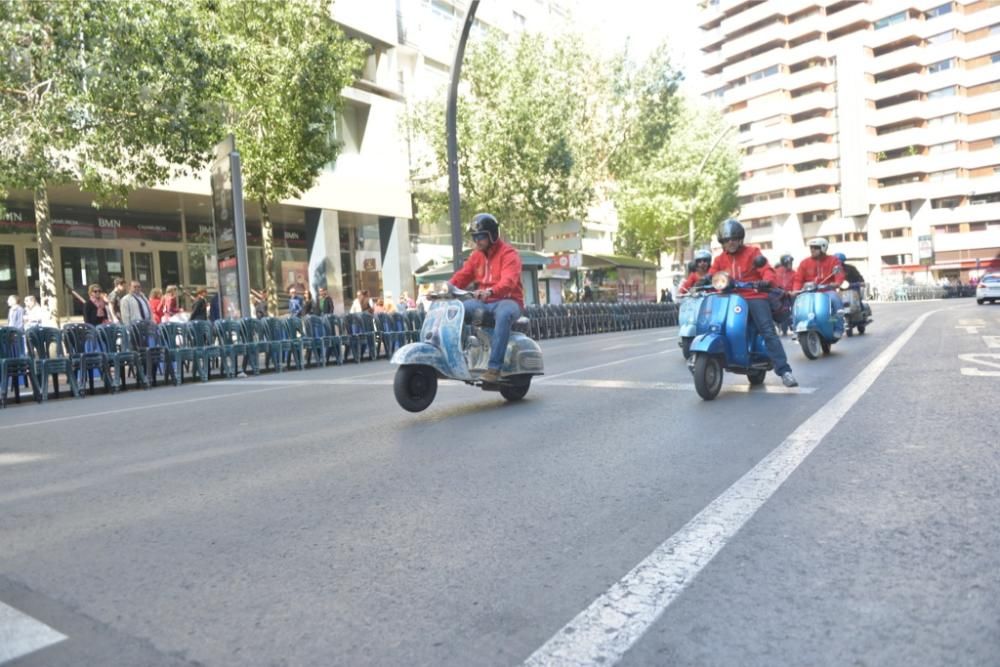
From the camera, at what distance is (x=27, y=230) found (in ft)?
73.7

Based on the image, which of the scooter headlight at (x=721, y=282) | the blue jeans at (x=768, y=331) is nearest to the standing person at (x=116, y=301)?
the scooter headlight at (x=721, y=282)

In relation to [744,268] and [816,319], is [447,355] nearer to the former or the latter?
[744,268]

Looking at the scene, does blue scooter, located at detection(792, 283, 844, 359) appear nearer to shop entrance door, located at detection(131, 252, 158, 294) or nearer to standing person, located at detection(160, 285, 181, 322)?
standing person, located at detection(160, 285, 181, 322)

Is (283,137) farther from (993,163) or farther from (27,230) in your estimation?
(993,163)

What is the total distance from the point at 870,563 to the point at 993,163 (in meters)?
86.3


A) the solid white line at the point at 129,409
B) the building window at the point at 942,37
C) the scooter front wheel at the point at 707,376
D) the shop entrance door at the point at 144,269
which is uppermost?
the building window at the point at 942,37

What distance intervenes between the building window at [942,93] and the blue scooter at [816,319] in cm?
7753

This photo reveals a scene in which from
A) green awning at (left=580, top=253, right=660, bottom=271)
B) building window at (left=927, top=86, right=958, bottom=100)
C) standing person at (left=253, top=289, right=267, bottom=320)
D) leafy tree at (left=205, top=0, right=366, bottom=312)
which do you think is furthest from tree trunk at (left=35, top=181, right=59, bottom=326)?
building window at (left=927, top=86, right=958, bottom=100)

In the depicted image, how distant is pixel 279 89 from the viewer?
1945 cm

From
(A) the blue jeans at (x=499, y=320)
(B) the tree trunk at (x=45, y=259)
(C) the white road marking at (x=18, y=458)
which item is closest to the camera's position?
(C) the white road marking at (x=18, y=458)

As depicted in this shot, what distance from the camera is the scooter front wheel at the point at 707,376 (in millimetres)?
7547

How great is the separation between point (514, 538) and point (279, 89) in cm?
1783

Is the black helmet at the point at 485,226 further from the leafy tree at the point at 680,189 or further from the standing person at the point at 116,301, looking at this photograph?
the leafy tree at the point at 680,189

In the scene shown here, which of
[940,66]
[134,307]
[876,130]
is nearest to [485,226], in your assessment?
[134,307]
